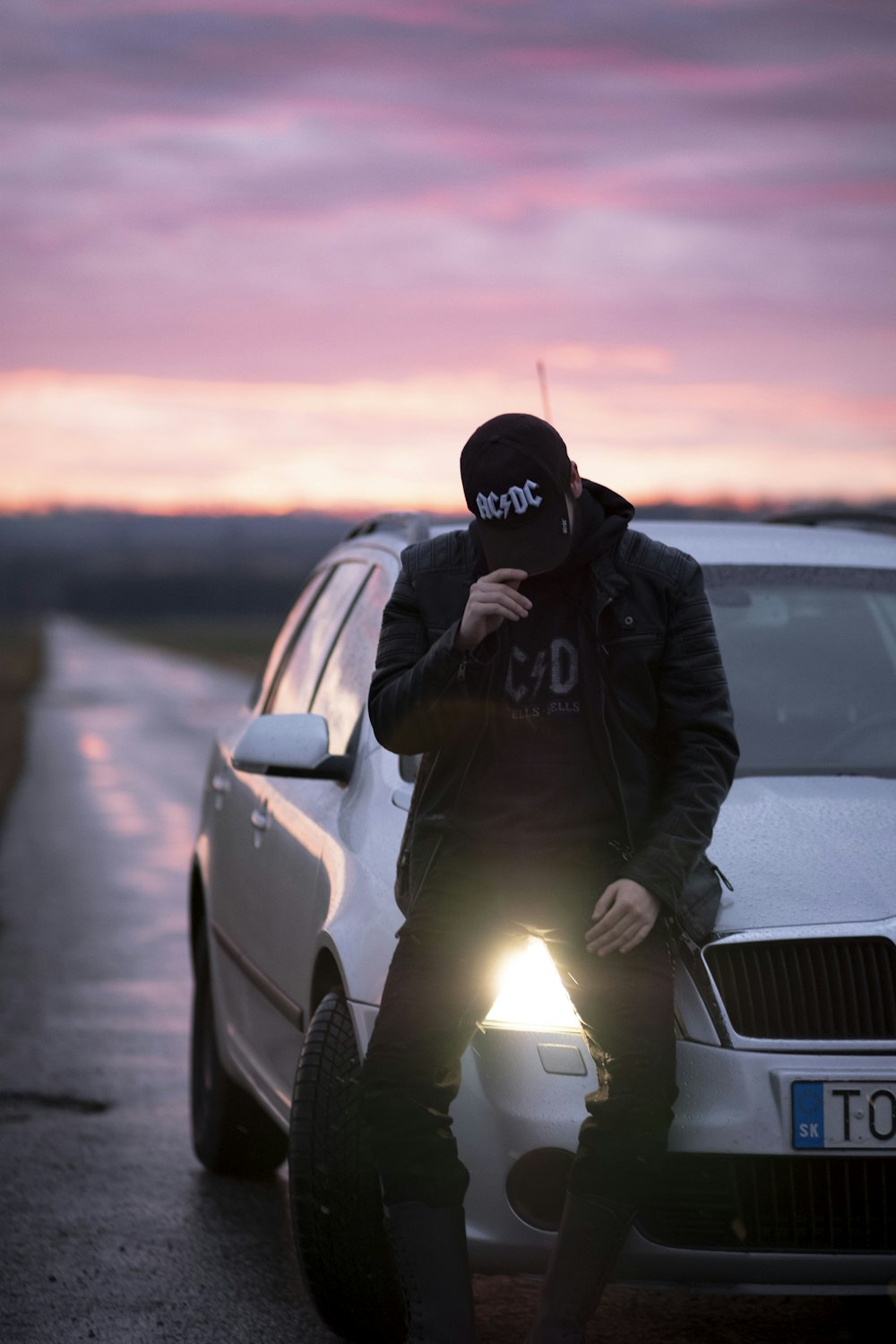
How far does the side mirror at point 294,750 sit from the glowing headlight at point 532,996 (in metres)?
0.95

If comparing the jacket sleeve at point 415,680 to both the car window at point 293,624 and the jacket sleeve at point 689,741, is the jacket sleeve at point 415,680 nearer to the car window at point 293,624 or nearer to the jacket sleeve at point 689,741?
the jacket sleeve at point 689,741

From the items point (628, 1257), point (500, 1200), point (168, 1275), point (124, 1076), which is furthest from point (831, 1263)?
point (124, 1076)

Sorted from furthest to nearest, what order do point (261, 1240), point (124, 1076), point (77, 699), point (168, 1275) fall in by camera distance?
point (77, 699)
point (124, 1076)
point (261, 1240)
point (168, 1275)

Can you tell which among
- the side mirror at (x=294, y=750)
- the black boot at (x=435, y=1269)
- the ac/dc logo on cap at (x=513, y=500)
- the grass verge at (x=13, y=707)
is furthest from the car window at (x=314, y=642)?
the grass verge at (x=13, y=707)

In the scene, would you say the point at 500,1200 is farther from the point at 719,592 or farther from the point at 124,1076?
the point at 124,1076

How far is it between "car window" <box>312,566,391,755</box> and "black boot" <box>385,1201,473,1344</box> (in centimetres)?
146

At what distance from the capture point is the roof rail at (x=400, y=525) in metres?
4.89

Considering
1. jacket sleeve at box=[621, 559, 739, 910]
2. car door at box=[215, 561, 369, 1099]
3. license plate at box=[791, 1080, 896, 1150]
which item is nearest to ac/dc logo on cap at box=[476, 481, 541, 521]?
jacket sleeve at box=[621, 559, 739, 910]

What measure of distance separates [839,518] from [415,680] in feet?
10.2

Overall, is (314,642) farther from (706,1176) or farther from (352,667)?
(706,1176)

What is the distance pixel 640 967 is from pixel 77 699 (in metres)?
36.9

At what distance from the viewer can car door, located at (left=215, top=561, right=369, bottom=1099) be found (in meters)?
4.62

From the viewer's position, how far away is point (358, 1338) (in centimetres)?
405

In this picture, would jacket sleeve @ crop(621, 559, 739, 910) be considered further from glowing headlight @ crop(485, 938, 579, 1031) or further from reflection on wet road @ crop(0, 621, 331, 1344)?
reflection on wet road @ crop(0, 621, 331, 1344)
